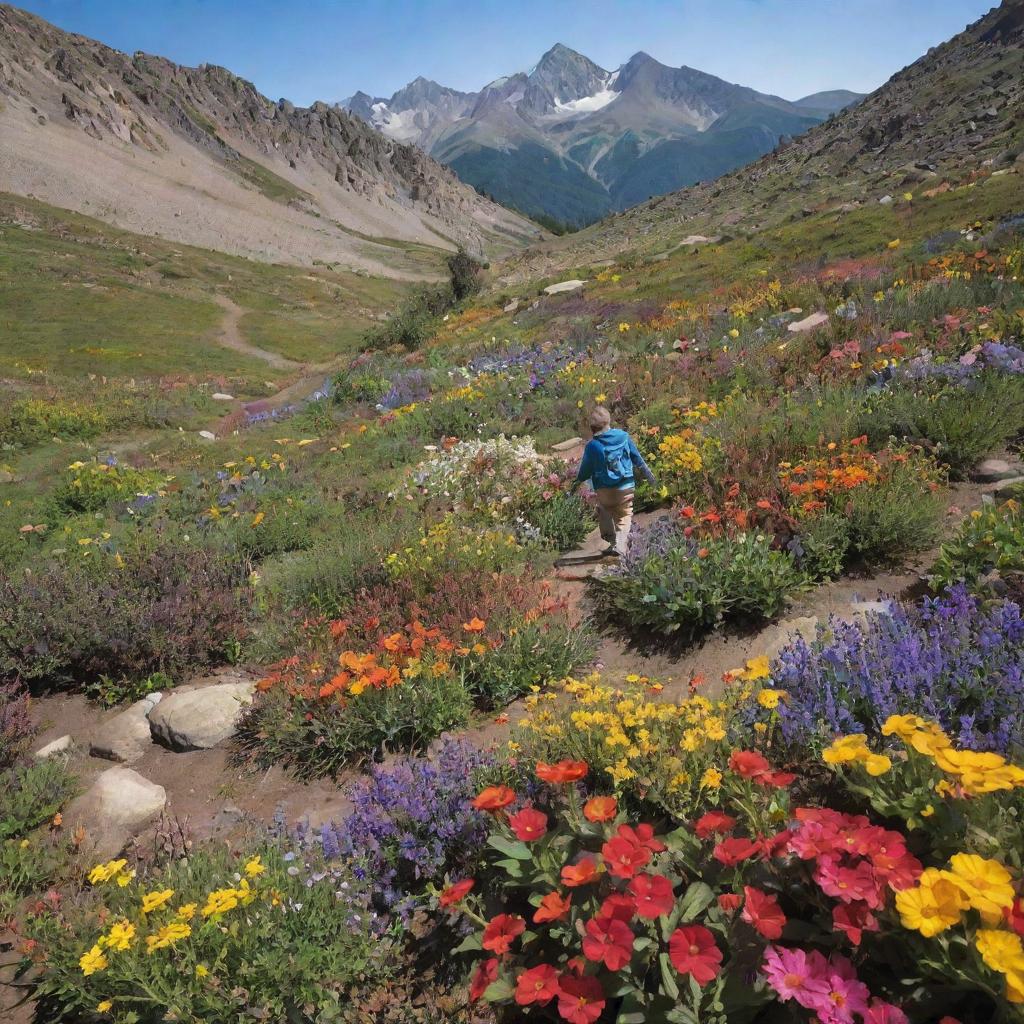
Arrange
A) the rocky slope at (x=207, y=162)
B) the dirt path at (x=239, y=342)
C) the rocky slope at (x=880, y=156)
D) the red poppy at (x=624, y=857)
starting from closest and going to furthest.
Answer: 1. the red poppy at (x=624, y=857)
2. the rocky slope at (x=880, y=156)
3. the dirt path at (x=239, y=342)
4. the rocky slope at (x=207, y=162)

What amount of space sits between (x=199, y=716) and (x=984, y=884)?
5.68 meters

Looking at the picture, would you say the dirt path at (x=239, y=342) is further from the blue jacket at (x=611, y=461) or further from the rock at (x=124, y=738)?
the rock at (x=124, y=738)

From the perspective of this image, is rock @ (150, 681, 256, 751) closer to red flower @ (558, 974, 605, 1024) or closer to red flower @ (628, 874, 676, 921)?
red flower @ (558, 974, 605, 1024)

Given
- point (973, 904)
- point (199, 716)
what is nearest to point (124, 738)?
point (199, 716)

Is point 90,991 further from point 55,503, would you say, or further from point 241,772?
point 55,503

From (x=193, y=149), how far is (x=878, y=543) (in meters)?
162

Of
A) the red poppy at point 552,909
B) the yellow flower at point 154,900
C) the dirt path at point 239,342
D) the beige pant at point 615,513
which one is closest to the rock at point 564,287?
the dirt path at point 239,342

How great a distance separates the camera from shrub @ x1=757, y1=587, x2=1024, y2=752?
10.0ft

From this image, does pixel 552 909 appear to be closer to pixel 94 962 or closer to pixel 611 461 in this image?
pixel 94 962

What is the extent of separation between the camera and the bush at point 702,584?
5.14 metres

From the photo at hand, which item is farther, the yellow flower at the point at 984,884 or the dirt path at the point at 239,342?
the dirt path at the point at 239,342

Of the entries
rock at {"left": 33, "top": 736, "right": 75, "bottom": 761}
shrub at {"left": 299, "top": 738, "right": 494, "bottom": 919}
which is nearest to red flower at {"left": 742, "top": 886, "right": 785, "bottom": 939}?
shrub at {"left": 299, "top": 738, "right": 494, "bottom": 919}

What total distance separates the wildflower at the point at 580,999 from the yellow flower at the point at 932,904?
3.22ft

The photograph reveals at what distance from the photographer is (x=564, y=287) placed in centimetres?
2820
